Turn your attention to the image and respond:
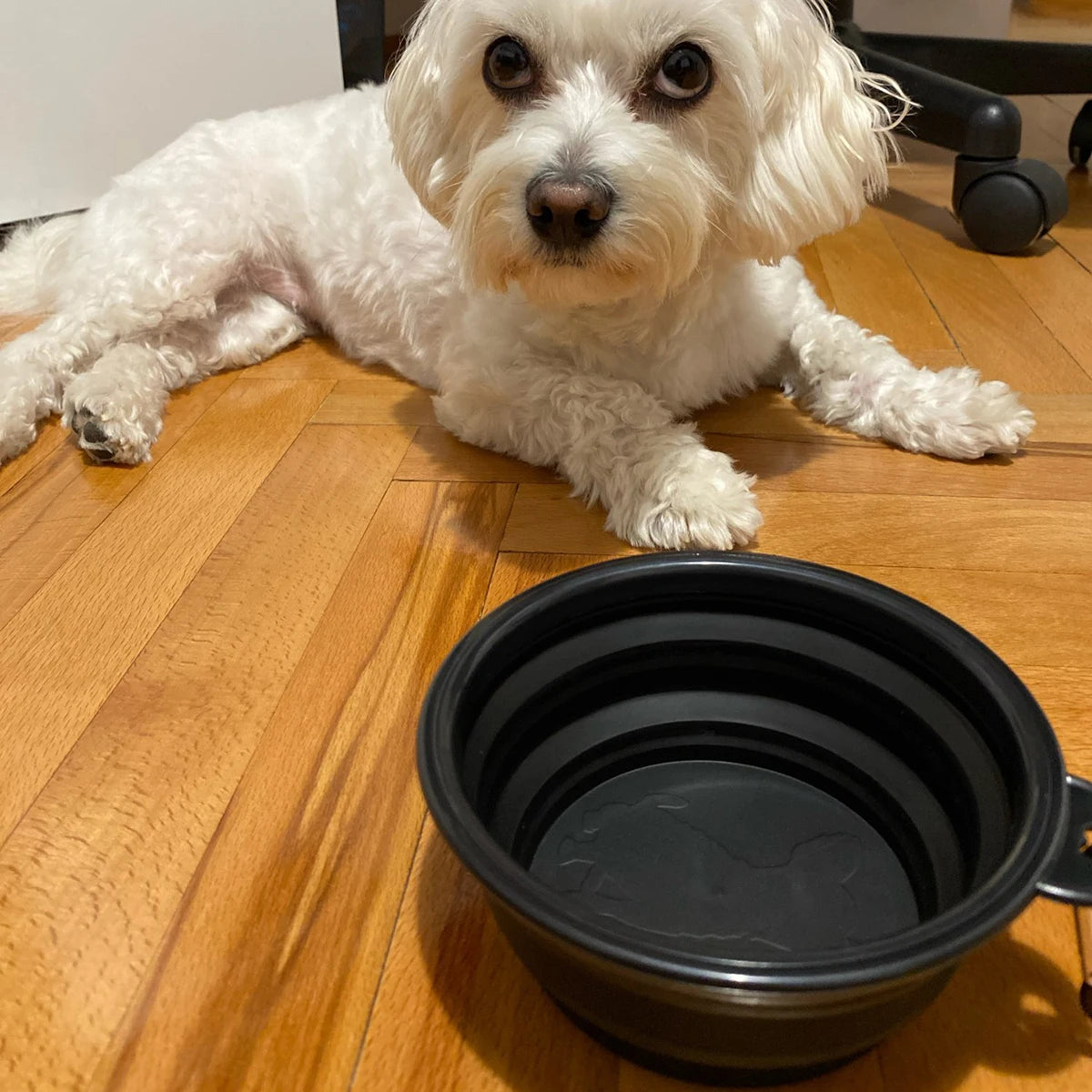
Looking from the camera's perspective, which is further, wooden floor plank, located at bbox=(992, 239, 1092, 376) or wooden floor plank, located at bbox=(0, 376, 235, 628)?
wooden floor plank, located at bbox=(992, 239, 1092, 376)

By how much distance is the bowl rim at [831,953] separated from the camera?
427 millimetres

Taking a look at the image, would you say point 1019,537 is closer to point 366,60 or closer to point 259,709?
point 259,709

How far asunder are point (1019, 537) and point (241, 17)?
1.69m

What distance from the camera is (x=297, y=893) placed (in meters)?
0.68

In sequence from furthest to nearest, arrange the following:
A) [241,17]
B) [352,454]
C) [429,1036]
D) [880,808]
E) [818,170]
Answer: [241,17] → [352,454] → [818,170] → [880,808] → [429,1036]

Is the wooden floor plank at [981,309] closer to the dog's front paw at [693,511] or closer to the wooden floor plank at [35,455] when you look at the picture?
the dog's front paw at [693,511]

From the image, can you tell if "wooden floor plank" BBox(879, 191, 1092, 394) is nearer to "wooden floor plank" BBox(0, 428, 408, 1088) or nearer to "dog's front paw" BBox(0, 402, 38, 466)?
"wooden floor plank" BBox(0, 428, 408, 1088)

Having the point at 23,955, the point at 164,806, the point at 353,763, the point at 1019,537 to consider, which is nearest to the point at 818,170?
the point at 1019,537

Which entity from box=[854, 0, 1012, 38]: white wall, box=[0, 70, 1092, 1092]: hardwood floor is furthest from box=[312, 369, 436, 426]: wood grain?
box=[854, 0, 1012, 38]: white wall

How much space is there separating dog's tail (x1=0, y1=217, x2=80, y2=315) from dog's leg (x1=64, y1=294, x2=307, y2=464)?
332mm

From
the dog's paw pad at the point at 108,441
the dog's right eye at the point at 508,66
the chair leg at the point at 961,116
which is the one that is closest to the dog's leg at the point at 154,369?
the dog's paw pad at the point at 108,441

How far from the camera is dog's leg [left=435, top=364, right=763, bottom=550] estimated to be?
1.01 meters

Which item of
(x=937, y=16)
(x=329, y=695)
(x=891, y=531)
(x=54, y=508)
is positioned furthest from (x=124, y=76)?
(x=937, y=16)

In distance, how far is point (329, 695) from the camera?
848mm
